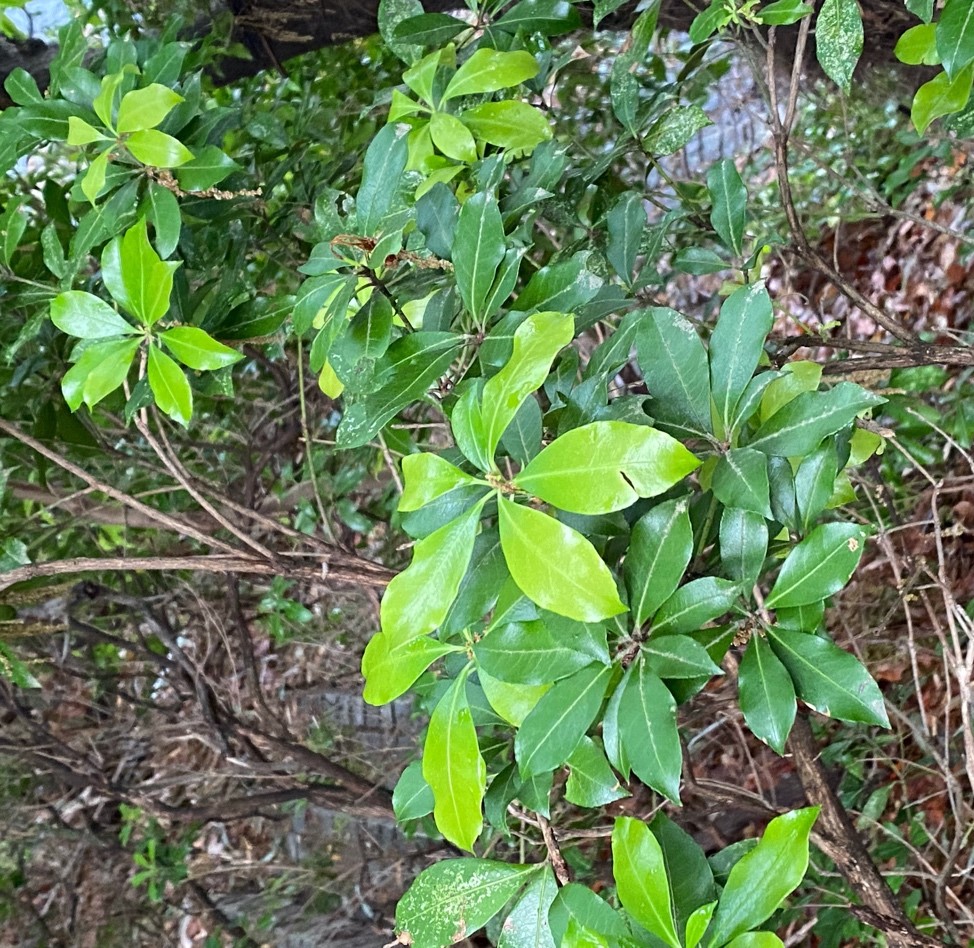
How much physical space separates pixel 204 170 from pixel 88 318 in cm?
20

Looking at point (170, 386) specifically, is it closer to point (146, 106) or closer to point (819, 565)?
point (146, 106)

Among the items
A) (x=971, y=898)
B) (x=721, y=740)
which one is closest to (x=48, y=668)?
(x=721, y=740)

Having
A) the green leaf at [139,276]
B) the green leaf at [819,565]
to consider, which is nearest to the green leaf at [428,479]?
the green leaf at [819,565]

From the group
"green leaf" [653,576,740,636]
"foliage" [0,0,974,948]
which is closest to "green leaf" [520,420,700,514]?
"foliage" [0,0,974,948]

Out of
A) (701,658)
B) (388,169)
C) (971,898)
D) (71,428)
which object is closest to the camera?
(701,658)

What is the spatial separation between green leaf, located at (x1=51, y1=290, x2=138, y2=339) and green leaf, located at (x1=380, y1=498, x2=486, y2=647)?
0.42 m

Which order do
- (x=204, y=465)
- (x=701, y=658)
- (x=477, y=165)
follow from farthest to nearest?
(x=204, y=465) < (x=477, y=165) < (x=701, y=658)

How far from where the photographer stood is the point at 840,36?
793mm

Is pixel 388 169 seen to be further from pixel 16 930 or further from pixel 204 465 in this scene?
pixel 16 930

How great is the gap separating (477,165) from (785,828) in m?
0.63

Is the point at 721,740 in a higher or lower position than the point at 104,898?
lower

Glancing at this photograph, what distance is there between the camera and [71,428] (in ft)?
4.23

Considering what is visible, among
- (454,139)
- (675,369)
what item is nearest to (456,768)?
(675,369)

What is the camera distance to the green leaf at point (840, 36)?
788mm
